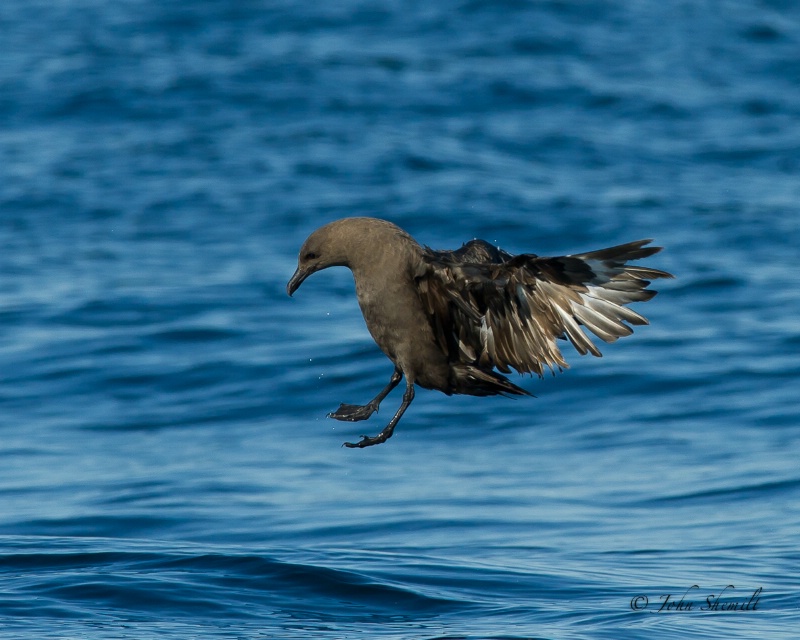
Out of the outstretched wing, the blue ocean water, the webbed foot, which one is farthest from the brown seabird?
the blue ocean water

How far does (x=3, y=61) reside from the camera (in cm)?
2162

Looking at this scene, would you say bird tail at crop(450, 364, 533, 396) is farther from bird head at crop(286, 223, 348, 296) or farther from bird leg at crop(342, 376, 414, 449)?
bird head at crop(286, 223, 348, 296)

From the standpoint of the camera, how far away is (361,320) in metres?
14.7

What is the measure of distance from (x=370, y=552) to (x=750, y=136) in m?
12.6

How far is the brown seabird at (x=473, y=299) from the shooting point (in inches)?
233

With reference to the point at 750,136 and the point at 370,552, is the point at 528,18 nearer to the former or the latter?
the point at 750,136

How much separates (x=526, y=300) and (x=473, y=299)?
0.24m

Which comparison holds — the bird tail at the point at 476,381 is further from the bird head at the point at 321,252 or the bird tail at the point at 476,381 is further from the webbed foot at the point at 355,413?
the bird head at the point at 321,252

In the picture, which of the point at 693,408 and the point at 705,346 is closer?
the point at 693,408

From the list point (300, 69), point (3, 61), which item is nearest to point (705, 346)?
point (300, 69)

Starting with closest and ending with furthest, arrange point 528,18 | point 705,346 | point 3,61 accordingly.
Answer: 1. point 705,346
2. point 3,61
3. point 528,18

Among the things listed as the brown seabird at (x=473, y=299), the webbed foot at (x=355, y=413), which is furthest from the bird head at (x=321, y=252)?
the webbed foot at (x=355, y=413)

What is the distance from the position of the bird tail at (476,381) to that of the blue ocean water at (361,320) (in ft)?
6.67

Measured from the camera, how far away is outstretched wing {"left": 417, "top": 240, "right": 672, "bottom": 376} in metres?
5.87
